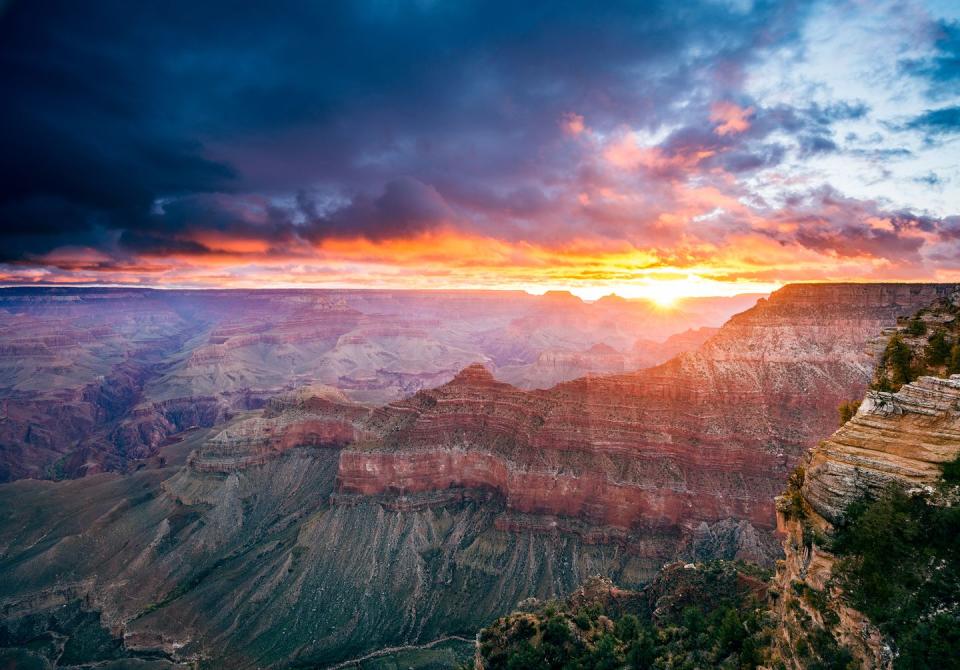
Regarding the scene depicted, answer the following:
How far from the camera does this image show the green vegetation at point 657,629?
87.4ft

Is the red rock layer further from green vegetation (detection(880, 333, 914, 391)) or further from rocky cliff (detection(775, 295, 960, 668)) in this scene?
rocky cliff (detection(775, 295, 960, 668))

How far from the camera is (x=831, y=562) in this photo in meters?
17.2

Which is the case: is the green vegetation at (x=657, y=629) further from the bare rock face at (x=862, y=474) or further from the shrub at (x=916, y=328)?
the shrub at (x=916, y=328)

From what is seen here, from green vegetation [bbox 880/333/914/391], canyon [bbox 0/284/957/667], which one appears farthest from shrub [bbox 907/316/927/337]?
canyon [bbox 0/284/957/667]

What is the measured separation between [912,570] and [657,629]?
75.4 ft

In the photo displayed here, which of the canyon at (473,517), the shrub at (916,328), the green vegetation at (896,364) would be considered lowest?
the canyon at (473,517)

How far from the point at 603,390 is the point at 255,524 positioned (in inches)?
2500

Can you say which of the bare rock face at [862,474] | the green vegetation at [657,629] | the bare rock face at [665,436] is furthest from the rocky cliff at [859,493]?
the bare rock face at [665,436]

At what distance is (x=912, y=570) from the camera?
49.8 feet

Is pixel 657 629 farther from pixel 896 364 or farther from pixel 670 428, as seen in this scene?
pixel 670 428

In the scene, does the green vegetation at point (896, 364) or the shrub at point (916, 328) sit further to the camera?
the shrub at point (916, 328)

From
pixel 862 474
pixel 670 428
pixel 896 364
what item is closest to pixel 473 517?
pixel 670 428

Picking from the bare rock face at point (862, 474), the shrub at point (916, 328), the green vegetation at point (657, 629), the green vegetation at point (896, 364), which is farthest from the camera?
the green vegetation at point (657, 629)

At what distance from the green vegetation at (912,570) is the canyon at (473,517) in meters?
47.5
